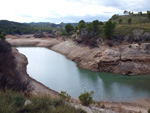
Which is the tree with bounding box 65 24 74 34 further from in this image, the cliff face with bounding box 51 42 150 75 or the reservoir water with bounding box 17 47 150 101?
the reservoir water with bounding box 17 47 150 101

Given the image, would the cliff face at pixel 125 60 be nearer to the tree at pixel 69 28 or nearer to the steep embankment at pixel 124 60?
the steep embankment at pixel 124 60

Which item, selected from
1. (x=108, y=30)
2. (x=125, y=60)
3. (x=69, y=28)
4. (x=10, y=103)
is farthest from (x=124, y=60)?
(x=69, y=28)

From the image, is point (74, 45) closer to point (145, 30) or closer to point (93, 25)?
point (93, 25)

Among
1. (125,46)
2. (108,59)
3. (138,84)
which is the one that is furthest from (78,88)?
(125,46)

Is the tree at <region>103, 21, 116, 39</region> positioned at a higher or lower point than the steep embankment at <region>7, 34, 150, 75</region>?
higher

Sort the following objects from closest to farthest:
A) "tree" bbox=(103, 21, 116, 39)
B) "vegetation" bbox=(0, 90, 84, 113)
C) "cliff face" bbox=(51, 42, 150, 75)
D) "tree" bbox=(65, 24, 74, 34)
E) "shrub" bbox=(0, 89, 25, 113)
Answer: "shrub" bbox=(0, 89, 25, 113) < "vegetation" bbox=(0, 90, 84, 113) < "cliff face" bbox=(51, 42, 150, 75) < "tree" bbox=(103, 21, 116, 39) < "tree" bbox=(65, 24, 74, 34)

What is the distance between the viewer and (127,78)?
74.7 ft

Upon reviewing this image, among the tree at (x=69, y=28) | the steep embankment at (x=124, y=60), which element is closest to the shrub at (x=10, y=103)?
the steep embankment at (x=124, y=60)

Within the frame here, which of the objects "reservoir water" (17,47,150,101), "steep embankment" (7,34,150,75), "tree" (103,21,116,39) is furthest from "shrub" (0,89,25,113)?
"tree" (103,21,116,39)

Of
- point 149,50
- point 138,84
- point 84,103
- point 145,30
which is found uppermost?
point 145,30

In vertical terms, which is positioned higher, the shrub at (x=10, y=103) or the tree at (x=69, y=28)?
the tree at (x=69, y=28)

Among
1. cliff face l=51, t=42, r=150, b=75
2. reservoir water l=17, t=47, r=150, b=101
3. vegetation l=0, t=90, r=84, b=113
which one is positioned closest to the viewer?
vegetation l=0, t=90, r=84, b=113

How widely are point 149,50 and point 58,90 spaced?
16.9 m

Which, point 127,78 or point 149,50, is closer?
point 127,78
